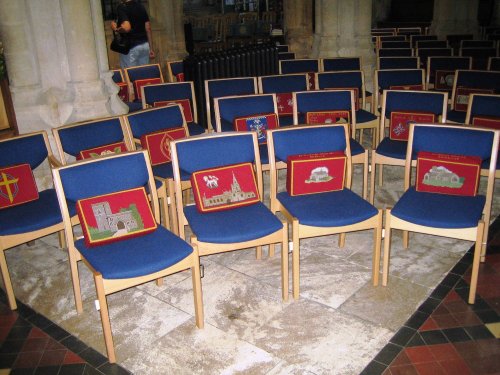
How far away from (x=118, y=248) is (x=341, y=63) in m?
4.52

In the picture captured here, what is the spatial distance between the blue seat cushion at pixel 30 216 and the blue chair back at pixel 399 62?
15.4ft

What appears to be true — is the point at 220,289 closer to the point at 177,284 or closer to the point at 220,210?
the point at 177,284

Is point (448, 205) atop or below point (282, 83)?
below

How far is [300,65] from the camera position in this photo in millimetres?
6559

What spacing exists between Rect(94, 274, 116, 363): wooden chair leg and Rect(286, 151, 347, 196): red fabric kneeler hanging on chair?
141cm

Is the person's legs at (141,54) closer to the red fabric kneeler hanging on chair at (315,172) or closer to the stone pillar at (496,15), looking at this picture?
the red fabric kneeler hanging on chair at (315,172)

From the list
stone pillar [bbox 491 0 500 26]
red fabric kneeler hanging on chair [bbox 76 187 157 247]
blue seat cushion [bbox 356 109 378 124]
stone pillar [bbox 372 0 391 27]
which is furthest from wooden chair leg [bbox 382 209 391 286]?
stone pillar [bbox 372 0 391 27]

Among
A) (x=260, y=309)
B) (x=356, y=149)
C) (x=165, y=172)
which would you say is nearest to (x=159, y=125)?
(x=165, y=172)

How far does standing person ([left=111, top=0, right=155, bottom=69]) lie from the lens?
6.90 meters

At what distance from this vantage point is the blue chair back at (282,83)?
548 centimetres

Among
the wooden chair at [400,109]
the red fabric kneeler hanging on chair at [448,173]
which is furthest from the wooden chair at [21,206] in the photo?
the wooden chair at [400,109]

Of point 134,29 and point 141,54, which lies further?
point 141,54

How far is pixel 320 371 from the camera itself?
8.90ft

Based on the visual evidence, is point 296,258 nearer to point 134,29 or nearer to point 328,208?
point 328,208
